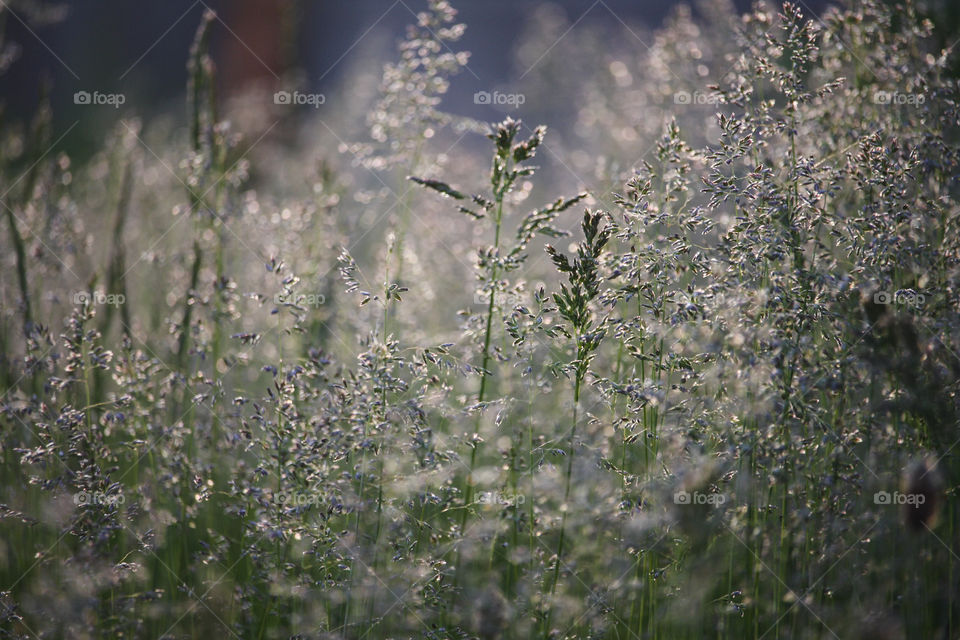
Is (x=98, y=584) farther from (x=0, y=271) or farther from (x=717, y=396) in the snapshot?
(x=0, y=271)

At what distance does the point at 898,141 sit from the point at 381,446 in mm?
1759

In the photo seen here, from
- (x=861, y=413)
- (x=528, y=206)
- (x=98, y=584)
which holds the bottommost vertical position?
(x=98, y=584)

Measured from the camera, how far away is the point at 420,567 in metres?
1.76

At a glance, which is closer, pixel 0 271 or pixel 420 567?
pixel 420 567

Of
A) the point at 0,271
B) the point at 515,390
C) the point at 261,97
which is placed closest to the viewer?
the point at 515,390

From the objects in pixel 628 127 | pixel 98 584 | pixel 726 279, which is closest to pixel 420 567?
pixel 98 584

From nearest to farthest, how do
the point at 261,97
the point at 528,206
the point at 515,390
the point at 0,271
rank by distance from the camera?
1. the point at 515,390
2. the point at 0,271
3. the point at 528,206
4. the point at 261,97

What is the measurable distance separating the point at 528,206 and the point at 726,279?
12.4ft

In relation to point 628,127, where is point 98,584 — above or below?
below

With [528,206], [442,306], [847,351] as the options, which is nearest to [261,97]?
[528,206]

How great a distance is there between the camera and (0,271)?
9.86 feet

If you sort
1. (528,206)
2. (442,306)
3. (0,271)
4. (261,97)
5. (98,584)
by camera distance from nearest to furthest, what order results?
(98,584)
(0,271)
(442,306)
(528,206)
(261,97)

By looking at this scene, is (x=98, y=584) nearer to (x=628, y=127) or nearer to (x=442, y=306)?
(x=442, y=306)

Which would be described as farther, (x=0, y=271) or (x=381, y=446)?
(x=0, y=271)
